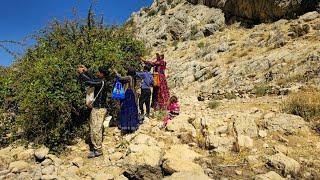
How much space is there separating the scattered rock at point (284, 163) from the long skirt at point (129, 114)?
315 centimetres

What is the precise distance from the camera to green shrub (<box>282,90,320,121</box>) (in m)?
8.05

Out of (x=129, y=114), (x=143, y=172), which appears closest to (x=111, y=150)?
(x=129, y=114)

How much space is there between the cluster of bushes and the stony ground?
0.54 metres

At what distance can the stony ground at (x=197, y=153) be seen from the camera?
650cm

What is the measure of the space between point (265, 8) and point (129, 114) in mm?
15559

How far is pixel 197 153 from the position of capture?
7191 mm

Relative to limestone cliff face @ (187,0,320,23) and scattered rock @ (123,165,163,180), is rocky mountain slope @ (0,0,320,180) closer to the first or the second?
scattered rock @ (123,165,163,180)

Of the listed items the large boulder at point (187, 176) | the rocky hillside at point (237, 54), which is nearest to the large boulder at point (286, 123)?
the large boulder at point (187, 176)

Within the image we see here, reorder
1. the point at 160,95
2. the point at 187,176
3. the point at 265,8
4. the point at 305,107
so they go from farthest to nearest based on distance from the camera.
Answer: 1. the point at 265,8
2. the point at 160,95
3. the point at 305,107
4. the point at 187,176

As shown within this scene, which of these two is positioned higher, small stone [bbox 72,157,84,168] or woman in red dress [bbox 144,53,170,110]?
woman in red dress [bbox 144,53,170,110]

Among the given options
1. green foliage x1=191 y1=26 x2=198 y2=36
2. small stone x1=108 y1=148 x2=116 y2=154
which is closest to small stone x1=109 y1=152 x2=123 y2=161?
small stone x1=108 y1=148 x2=116 y2=154

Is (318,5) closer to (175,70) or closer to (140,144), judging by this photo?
(175,70)

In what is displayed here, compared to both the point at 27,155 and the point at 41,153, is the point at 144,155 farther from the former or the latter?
the point at 27,155

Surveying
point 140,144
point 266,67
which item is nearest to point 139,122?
point 140,144
